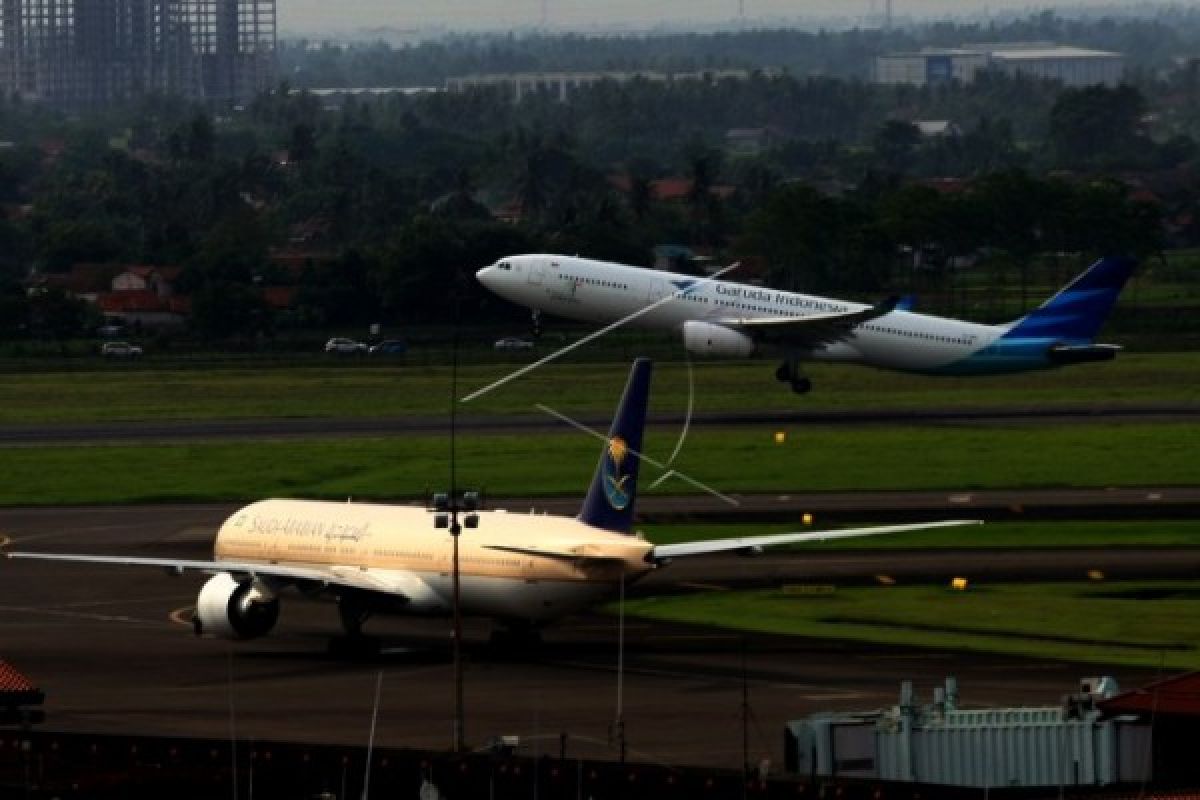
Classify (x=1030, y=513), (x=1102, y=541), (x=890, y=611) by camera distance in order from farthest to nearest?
1. (x=1030, y=513)
2. (x=1102, y=541)
3. (x=890, y=611)

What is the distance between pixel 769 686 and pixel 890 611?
13.6 m

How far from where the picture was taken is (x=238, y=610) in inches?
3209

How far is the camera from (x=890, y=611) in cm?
8762

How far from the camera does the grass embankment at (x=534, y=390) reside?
151625mm

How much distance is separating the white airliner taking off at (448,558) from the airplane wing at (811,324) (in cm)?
6289

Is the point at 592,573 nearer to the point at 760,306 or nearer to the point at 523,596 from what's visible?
the point at 523,596

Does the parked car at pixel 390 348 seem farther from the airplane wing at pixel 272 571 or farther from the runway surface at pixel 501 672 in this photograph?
the airplane wing at pixel 272 571

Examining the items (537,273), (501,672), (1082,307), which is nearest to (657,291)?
(537,273)

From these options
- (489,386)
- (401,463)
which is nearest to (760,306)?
(489,386)

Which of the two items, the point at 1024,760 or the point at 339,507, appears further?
the point at 339,507

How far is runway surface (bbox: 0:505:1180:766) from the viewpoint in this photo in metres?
69.2

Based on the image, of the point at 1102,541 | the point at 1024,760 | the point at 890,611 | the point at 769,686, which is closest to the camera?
the point at 1024,760

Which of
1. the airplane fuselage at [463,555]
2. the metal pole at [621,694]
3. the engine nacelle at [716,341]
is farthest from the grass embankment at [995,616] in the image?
the engine nacelle at [716,341]

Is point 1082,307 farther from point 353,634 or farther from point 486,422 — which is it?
point 353,634
